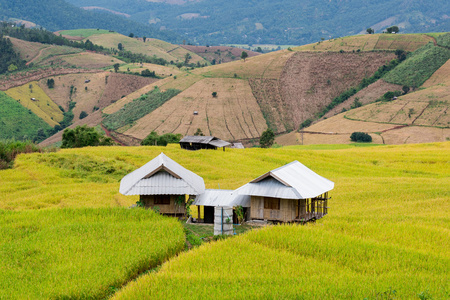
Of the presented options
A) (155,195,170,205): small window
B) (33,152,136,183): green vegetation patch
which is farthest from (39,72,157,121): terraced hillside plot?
(155,195,170,205): small window

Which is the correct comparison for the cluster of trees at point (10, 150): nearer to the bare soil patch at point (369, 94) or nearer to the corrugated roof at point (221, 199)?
the corrugated roof at point (221, 199)

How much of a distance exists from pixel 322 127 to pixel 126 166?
77.0 meters

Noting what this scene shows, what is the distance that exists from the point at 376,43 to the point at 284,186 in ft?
547

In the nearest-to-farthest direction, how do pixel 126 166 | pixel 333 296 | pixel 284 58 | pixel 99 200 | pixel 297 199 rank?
pixel 333 296
pixel 297 199
pixel 99 200
pixel 126 166
pixel 284 58

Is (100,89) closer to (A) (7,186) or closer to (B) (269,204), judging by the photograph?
(A) (7,186)

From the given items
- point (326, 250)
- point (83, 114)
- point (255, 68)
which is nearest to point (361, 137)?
point (255, 68)

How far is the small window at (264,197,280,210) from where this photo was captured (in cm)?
2639

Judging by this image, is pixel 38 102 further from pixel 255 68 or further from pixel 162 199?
pixel 162 199

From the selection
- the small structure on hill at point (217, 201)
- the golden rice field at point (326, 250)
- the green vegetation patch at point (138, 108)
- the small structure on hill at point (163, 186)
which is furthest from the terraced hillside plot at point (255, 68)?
the small structure on hill at point (217, 201)

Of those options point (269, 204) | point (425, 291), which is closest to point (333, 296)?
point (425, 291)

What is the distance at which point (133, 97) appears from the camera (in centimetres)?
15738

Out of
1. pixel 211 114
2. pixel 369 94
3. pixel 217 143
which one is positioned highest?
pixel 369 94

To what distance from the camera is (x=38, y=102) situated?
559 ft

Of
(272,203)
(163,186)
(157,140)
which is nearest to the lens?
(272,203)
